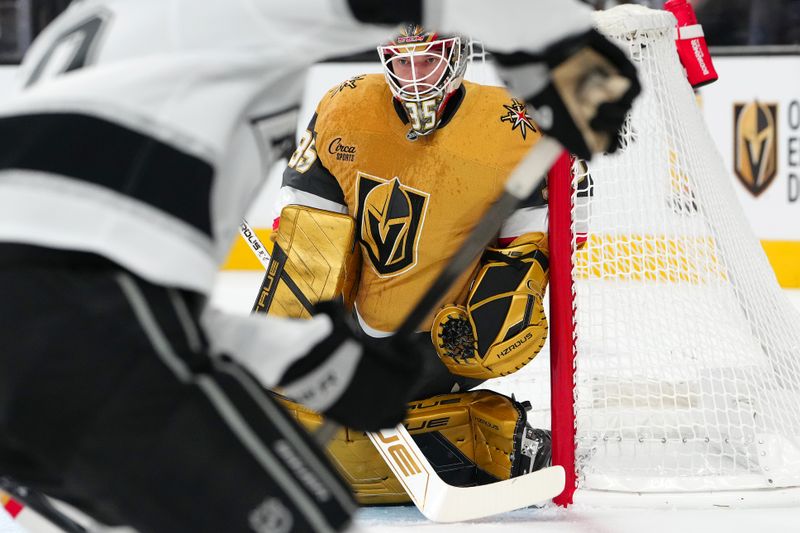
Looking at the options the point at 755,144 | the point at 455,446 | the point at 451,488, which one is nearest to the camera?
the point at 451,488

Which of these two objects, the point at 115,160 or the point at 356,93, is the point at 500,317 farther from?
the point at 115,160

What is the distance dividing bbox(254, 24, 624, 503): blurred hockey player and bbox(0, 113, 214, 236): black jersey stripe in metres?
1.14

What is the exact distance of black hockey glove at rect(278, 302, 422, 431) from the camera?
3.23 feet

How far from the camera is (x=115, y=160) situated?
2.91 feet

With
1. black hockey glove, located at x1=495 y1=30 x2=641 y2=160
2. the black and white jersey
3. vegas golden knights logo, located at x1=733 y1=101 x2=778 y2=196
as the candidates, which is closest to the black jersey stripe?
the black and white jersey

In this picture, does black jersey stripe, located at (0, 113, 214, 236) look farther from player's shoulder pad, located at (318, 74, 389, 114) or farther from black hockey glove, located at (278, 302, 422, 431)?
player's shoulder pad, located at (318, 74, 389, 114)

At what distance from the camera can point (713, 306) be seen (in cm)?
225

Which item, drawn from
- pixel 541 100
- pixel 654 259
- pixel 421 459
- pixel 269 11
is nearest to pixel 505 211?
pixel 541 100

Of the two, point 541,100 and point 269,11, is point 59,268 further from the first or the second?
point 541,100

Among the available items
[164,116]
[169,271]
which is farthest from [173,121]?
[169,271]

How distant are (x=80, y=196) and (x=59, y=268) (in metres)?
0.06

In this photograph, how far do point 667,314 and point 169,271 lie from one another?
1.55 meters

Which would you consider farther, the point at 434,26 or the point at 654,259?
the point at 654,259

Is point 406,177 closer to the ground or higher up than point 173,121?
closer to the ground
